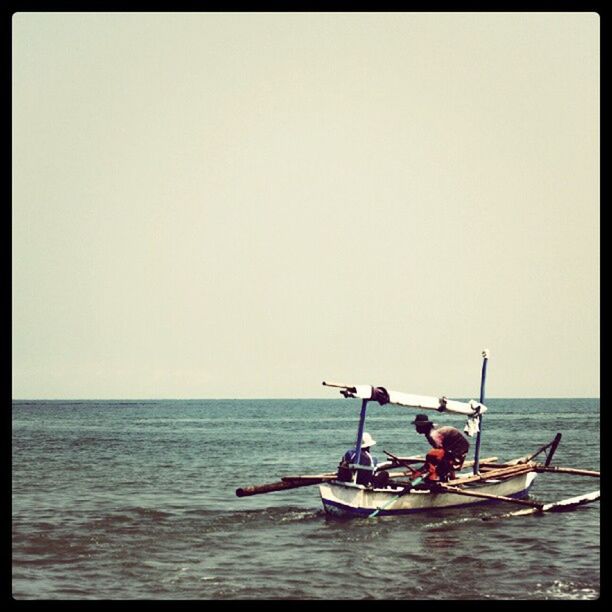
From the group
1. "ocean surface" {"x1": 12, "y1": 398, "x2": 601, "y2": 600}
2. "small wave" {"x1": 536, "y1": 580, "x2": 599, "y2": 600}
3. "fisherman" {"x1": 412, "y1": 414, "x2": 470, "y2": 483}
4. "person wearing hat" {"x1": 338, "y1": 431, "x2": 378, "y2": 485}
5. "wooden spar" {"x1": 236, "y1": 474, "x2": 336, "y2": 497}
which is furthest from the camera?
"fisherman" {"x1": 412, "y1": 414, "x2": 470, "y2": 483}

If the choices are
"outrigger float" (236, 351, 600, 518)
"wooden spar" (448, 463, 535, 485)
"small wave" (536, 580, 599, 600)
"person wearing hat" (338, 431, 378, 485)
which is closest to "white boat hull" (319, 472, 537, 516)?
"outrigger float" (236, 351, 600, 518)

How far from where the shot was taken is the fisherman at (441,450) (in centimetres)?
2488

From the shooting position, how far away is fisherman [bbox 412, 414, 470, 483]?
81.6 ft

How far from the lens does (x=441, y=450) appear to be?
82.1ft

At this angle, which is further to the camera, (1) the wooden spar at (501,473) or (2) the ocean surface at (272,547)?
(1) the wooden spar at (501,473)

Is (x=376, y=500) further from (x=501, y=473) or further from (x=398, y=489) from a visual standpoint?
(x=501, y=473)

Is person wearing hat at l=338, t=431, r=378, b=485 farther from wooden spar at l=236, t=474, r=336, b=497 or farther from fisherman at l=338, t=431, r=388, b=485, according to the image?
wooden spar at l=236, t=474, r=336, b=497

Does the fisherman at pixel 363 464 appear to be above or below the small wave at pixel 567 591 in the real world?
above

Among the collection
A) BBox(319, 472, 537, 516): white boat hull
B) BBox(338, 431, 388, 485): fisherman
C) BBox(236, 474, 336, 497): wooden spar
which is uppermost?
BBox(338, 431, 388, 485): fisherman

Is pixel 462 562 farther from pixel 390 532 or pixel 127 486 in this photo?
pixel 127 486

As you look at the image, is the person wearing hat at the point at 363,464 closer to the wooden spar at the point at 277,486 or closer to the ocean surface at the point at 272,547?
the wooden spar at the point at 277,486

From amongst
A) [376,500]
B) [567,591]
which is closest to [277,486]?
[376,500]

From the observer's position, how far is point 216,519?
2644 centimetres

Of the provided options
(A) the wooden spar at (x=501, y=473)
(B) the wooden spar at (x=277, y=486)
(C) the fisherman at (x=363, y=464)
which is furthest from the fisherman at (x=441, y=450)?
(B) the wooden spar at (x=277, y=486)
